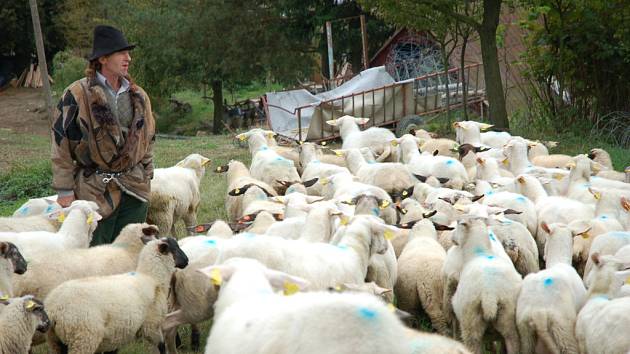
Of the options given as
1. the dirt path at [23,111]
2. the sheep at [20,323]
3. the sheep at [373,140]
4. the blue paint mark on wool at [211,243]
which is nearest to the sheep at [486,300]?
the blue paint mark on wool at [211,243]

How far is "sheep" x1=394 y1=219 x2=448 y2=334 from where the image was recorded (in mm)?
7027

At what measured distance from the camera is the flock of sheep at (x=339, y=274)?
438 cm

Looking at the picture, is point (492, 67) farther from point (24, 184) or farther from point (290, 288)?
point (290, 288)

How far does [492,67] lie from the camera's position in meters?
16.7

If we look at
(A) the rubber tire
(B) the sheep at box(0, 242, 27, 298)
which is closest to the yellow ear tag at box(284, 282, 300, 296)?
(B) the sheep at box(0, 242, 27, 298)

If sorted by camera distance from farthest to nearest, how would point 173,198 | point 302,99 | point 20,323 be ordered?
point 302,99, point 173,198, point 20,323

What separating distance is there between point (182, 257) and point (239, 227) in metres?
2.03

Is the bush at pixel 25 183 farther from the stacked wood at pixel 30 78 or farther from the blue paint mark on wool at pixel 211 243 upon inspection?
the stacked wood at pixel 30 78

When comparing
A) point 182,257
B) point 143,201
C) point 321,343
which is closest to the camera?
point 321,343

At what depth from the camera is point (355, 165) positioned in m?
11.6

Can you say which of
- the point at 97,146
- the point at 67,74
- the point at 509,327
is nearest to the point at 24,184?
the point at 97,146

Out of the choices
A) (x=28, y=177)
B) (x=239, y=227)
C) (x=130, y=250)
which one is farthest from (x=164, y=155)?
(x=130, y=250)

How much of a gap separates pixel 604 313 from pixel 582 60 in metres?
11.7

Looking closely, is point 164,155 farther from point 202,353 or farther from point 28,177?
point 202,353
